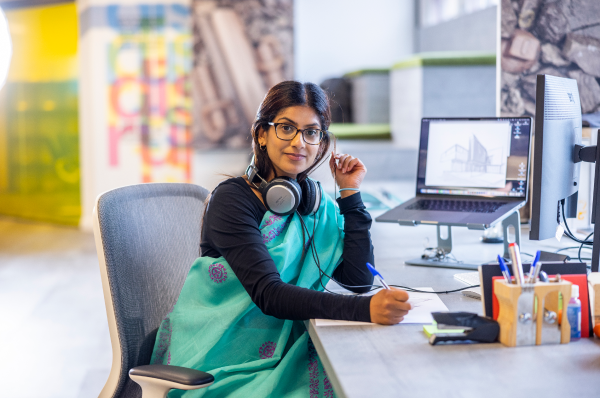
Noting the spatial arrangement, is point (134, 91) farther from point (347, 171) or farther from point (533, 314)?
point (533, 314)

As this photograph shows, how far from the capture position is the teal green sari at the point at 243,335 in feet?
3.53

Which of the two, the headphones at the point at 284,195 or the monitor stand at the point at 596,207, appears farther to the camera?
the headphones at the point at 284,195

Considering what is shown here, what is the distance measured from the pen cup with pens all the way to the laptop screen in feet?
2.45

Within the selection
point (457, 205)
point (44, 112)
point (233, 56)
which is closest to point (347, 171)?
point (457, 205)

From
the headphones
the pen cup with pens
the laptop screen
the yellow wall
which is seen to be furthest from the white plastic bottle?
the yellow wall

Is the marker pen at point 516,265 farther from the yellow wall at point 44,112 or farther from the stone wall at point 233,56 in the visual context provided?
the yellow wall at point 44,112

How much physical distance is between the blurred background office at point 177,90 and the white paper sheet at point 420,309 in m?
2.48

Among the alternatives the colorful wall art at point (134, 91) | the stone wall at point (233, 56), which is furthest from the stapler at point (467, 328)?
the colorful wall art at point (134, 91)

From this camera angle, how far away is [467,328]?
899 mm

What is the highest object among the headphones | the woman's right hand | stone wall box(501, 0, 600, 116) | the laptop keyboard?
stone wall box(501, 0, 600, 116)

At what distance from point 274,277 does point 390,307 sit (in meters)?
0.24

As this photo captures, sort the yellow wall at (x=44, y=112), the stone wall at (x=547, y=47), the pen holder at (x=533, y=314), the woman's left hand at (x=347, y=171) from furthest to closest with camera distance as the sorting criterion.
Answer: the yellow wall at (x=44, y=112)
the stone wall at (x=547, y=47)
the woman's left hand at (x=347, y=171)
the pen holder at (x=533, y=314)

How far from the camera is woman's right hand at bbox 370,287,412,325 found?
3.16 feet

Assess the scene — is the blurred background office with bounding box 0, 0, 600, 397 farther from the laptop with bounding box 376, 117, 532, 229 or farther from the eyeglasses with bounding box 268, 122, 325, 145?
the eyeglasses with bounding box 268, 122, 325, 145
